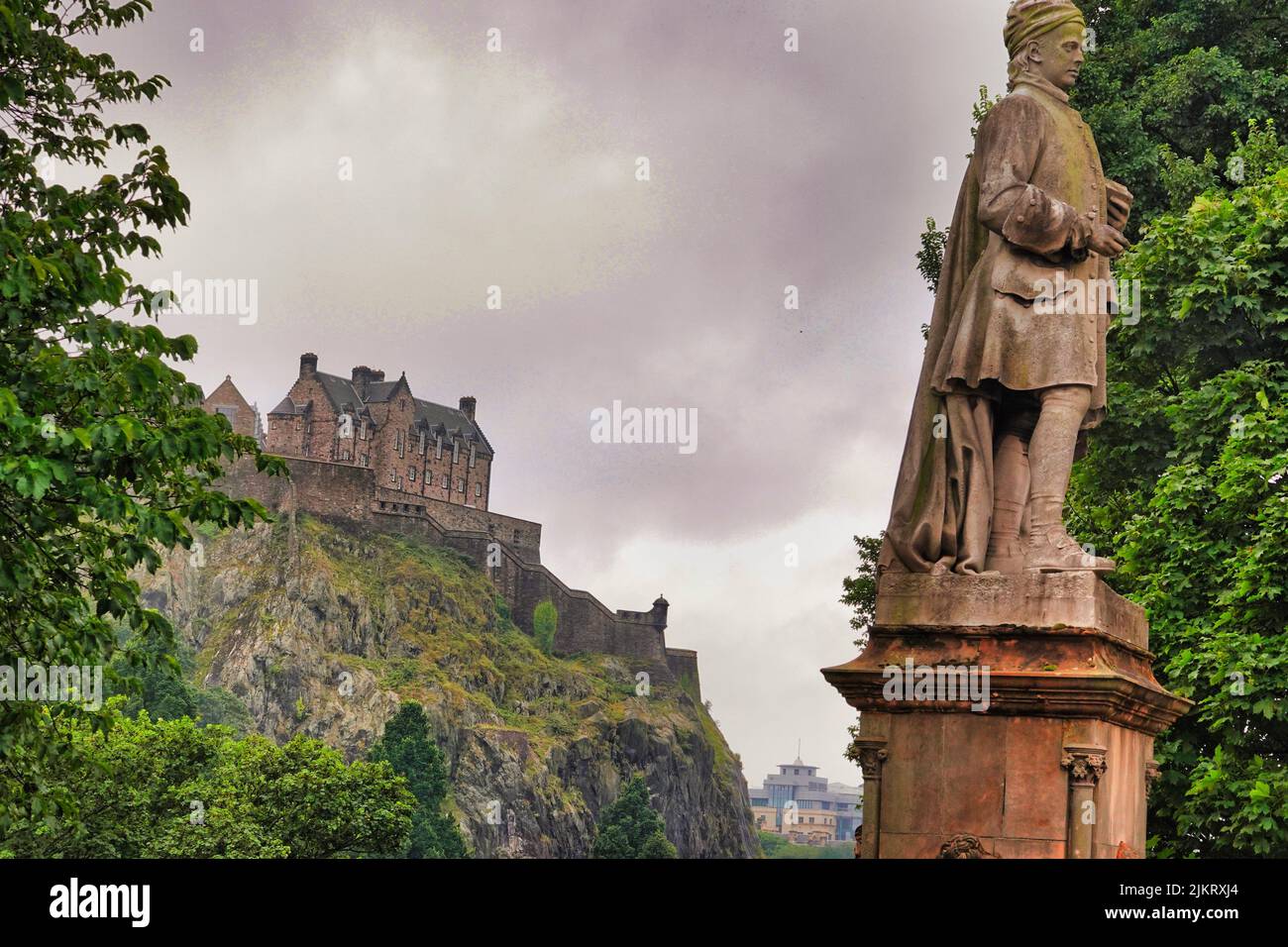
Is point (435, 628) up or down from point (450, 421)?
down

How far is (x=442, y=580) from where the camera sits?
117 metres

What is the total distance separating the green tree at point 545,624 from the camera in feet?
397

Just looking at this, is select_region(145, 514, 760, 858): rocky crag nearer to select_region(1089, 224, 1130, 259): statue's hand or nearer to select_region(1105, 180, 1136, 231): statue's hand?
select_region(1105, 180, 1136, 231): statue's hand

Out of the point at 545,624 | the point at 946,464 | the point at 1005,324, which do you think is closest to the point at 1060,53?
the point at 1005,324

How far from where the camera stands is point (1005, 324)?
8500 millimetres

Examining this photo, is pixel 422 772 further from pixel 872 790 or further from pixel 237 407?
pixel 872 790

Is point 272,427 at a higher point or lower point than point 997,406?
higher

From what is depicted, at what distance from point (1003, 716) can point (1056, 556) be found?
2.90ft

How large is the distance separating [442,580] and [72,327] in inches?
4260

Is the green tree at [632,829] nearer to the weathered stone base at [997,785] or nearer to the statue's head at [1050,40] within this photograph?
the weathered stone base at [997,785]

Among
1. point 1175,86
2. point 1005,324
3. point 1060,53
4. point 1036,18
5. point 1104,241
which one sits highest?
point 1175,86
